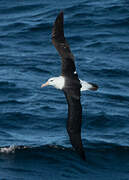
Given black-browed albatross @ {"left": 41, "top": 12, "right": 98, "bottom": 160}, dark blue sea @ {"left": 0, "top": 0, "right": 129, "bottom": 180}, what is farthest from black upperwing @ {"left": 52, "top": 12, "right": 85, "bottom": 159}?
dark blue sea @ {"left": 0, "top": 0, "right": 129, "bottom": 180}

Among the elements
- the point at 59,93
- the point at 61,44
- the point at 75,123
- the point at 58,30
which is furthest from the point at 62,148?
the point at 58,30

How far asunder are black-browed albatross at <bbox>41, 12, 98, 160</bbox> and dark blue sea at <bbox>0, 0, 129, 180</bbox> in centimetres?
144

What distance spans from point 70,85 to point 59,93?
4322 millimetres

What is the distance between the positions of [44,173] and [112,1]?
12.2 m

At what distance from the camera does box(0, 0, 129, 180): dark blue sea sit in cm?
1320

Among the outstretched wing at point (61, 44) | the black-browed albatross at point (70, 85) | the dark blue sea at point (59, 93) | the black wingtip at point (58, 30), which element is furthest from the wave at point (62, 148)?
the black wingtip at point (58, 30)

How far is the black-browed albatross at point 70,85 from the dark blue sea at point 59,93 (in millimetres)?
1442

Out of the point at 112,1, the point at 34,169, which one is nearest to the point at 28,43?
the point at 112,1

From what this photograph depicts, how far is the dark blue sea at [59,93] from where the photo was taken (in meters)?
13.2

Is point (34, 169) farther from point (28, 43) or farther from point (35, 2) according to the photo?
point (35, 2)

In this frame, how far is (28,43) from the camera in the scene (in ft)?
65.4


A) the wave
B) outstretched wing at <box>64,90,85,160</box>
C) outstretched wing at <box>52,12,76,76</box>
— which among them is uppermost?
outstretched wing at <box>52,12,76,76</box>

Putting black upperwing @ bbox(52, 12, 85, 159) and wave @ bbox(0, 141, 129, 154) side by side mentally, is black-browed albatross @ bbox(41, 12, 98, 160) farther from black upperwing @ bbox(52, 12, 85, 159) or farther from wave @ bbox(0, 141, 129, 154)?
wave @ bbox(0, 141, 129, 154)

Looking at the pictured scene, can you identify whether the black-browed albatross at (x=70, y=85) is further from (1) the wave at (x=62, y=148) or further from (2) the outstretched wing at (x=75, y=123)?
(1) the wave at (x=62, y=148)
